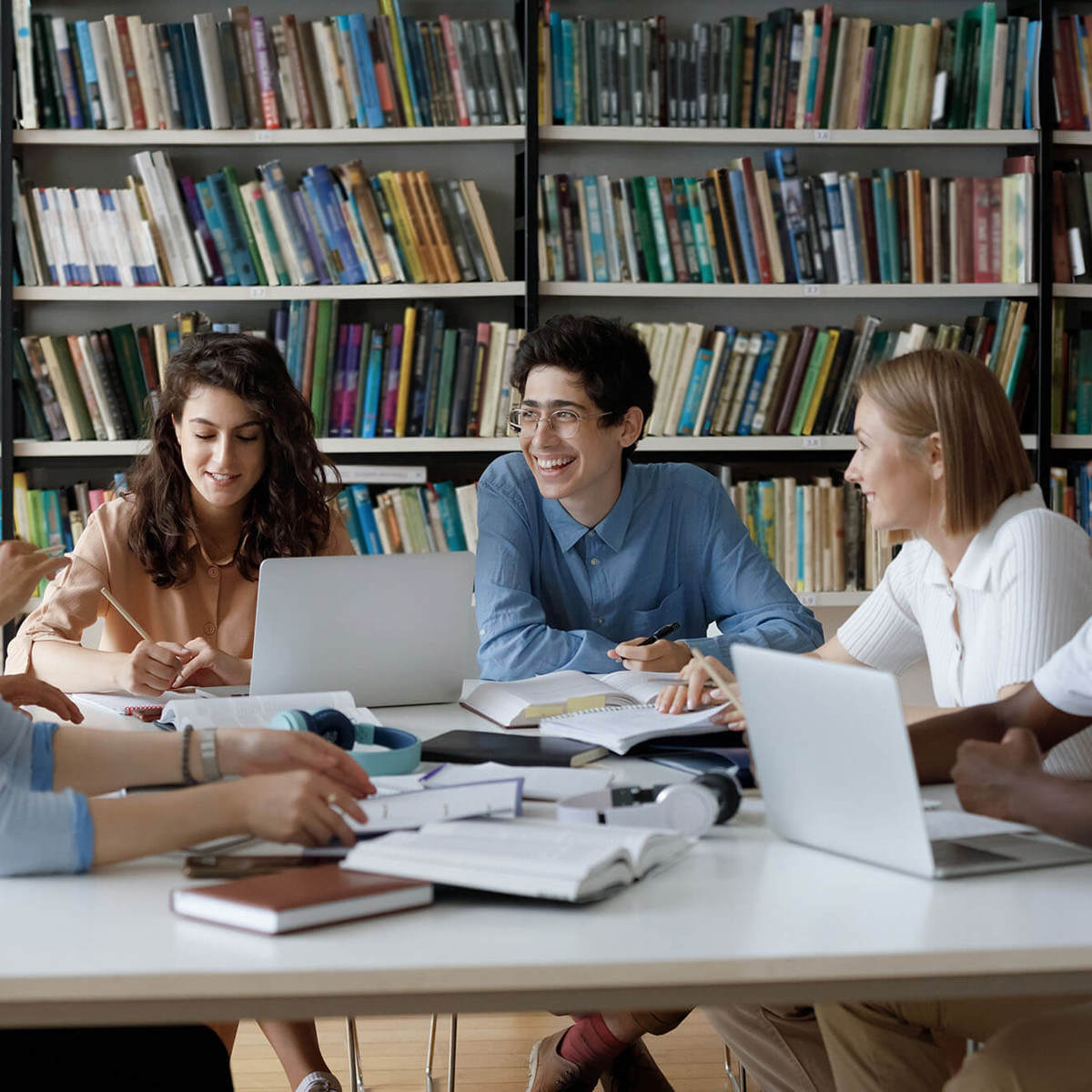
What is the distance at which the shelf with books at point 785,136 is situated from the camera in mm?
3314

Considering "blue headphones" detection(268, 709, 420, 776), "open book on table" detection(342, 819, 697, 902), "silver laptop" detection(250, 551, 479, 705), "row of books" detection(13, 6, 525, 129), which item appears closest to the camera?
"open book on table" detection(342, 819, 697, 902)

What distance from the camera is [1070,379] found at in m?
3.52

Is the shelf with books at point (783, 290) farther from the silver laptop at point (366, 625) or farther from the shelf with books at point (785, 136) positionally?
the silver laptop at point (366, 625)

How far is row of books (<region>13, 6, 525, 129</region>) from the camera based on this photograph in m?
3.21

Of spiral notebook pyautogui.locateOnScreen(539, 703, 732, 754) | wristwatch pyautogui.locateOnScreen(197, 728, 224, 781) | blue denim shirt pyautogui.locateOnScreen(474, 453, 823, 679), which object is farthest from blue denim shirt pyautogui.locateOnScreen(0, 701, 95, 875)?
blue denim shirt pyautogui.locateOnScreen(474, 453, 823, 679)

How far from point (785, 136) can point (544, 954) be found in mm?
2842

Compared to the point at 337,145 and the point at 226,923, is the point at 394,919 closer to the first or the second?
the point at 226,923

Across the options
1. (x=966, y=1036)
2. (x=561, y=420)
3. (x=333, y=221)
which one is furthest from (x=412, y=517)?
(x=966, y=1036)

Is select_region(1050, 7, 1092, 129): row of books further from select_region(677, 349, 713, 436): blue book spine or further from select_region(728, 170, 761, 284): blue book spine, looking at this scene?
select_region(677, 349, 713, 436): blue book spine

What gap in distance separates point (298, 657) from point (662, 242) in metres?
1.89

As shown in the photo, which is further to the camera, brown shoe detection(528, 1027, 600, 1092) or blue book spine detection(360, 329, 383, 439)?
blue book spine detection(360, 329, 383, 439)

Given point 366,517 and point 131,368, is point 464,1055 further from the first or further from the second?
point 131,368

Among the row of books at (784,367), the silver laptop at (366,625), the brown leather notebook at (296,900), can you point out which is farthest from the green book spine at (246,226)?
the brown leather notebook at (296,900)

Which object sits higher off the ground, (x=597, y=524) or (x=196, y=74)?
(x=196, y=74)
